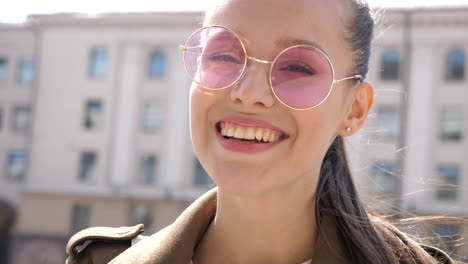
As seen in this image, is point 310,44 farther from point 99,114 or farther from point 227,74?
point 99,114

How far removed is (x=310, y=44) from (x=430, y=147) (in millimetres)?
22402

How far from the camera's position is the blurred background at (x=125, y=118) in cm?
2250

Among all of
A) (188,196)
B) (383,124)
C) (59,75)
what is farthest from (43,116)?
(383,124)

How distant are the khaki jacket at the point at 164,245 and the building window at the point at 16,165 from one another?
Result: 27.8 m

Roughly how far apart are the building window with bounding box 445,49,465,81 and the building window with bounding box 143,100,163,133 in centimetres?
1231

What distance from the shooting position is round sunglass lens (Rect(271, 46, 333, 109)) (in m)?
1.62

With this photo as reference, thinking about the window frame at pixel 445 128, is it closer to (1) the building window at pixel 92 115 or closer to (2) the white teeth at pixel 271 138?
(1) the building window at pixel 92 115

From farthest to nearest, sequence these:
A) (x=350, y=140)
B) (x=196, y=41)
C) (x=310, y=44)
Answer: (x=350, y=140) < (x=196, y=41) < (x=310, y=44)

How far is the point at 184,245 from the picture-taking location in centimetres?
182

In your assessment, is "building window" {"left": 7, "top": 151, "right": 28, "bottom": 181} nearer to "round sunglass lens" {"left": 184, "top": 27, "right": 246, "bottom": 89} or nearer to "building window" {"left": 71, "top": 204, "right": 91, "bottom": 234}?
"building window" {"left": 71, "top": 204, "right": 91, "bottom": 234}

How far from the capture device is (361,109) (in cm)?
187

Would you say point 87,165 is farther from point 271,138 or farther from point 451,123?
point 271,138

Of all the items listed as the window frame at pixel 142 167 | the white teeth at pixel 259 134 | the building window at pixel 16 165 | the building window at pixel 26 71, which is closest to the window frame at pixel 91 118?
the window frame at pixel 142 167

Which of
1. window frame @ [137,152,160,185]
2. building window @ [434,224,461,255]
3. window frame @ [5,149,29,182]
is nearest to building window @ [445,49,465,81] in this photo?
window frame @ [137,152,160,185]
